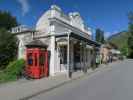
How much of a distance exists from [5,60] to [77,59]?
27.8 ft

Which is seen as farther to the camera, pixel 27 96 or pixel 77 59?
pixel 77 59

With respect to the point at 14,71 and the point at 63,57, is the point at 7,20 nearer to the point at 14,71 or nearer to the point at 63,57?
the point at 63,57

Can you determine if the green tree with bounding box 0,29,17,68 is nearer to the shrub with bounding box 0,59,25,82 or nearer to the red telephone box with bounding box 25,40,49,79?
the shrub with bounding box 0,59,25,82

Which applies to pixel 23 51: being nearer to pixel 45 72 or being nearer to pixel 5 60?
pixel 5 60

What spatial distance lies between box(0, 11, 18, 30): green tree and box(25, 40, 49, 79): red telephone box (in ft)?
69.1

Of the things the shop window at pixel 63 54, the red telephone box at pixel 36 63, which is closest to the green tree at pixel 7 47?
the red telephone box at pixel 36 63

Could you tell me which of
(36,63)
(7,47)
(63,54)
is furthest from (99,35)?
(36,63)

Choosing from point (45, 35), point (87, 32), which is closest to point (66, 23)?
point (45, 35)

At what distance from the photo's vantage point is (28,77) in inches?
623

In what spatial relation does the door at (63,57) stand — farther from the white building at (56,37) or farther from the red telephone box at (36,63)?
the red telephone box at (36,63)

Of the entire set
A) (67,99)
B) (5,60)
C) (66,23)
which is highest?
(66,23)

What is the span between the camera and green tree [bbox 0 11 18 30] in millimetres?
35250

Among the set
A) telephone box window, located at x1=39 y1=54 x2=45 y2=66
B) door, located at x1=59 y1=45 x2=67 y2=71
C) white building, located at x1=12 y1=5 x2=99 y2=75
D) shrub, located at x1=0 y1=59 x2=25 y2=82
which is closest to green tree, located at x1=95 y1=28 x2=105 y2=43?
white building, located at x1=12 y1=5 x2=99 y2=75

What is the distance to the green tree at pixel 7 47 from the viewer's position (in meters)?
20.2
